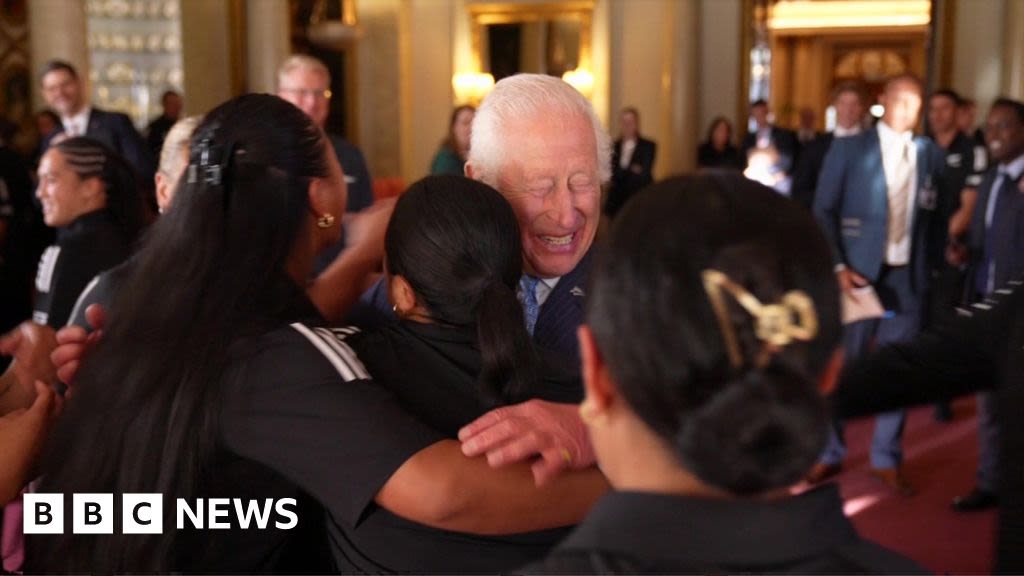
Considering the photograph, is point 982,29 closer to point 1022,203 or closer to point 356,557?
point 1022,203

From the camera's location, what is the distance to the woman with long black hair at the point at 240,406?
1.33 metres

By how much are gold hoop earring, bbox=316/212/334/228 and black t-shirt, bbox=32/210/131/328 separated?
4.69 ft

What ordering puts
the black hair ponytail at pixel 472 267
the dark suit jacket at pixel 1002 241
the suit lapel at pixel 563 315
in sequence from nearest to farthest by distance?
the black hair ponytail at pixel 472 267 < the suit lapel at pixel 563 315 < the dark suit jacket at pixel 1002 241

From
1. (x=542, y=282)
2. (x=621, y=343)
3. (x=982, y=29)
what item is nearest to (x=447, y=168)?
(x=542, y=282)

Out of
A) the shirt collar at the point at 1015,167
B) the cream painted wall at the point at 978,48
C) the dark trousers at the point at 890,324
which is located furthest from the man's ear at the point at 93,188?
the cream painted wall at the point at 978,48

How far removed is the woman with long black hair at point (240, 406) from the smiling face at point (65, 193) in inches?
Result: 64.7

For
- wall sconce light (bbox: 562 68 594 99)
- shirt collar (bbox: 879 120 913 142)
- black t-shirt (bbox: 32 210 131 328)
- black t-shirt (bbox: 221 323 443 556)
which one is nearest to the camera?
black t-shirt (bbox: 221 323 443 556)

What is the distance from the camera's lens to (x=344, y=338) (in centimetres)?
158

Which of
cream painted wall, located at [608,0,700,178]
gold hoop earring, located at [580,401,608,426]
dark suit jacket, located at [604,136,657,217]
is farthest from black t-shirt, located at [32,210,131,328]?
cream painted wall, located at [608,0,700,178]

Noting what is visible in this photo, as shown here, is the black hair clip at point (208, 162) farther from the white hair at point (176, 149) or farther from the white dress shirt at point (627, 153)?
the white dress shirt at point (627, 153)

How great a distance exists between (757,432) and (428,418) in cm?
75

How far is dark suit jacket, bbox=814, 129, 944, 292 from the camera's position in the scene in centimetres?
492

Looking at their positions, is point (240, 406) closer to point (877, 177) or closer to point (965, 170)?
point (877, 177)

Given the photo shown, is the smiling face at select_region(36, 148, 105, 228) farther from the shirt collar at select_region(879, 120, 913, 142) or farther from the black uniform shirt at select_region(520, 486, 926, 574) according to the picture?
the shirt collar at select_region(879, 120, 913, 142)
